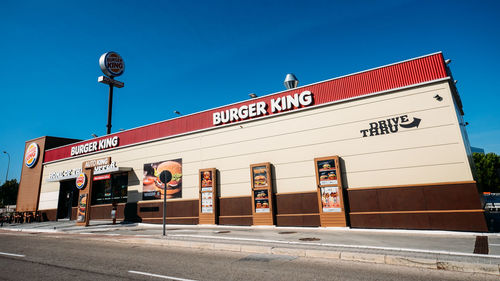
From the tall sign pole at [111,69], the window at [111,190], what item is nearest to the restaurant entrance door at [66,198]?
the window at [111,190]

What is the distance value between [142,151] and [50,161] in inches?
589

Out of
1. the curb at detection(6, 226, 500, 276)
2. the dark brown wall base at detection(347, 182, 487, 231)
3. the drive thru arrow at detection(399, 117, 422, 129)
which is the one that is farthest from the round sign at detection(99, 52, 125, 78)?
the drive thru arrow at detection(399, 117, 422, 129)

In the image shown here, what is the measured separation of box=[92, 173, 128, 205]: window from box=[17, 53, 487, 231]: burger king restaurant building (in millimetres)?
165

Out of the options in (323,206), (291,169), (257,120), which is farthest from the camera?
(257,120)

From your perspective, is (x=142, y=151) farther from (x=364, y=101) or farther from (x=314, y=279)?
(x=314, y=279)

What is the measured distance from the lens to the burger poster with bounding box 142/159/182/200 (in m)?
19.1

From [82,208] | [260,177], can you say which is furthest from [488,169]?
[82,208]

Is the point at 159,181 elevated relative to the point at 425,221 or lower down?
elevated

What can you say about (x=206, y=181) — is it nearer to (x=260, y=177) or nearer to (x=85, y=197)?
(x=260, y=177)

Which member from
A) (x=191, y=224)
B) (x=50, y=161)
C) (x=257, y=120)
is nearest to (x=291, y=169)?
(x=257, y=120)

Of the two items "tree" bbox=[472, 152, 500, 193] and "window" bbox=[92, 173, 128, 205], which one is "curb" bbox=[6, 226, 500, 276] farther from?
"tree" bbox=[472, 152, 500, 193]

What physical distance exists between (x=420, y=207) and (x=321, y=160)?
A: 4916mm

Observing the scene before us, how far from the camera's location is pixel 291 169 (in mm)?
15234

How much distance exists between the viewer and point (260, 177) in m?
15.8
